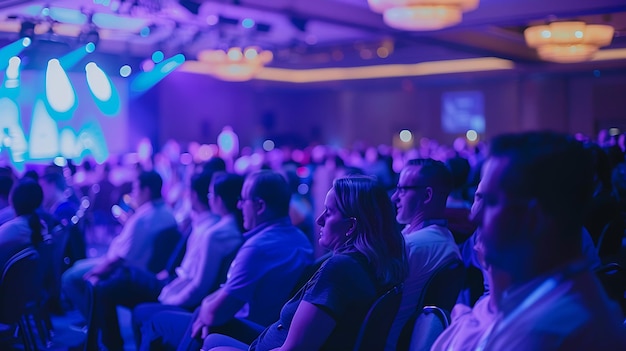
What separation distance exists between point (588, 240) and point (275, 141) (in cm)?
1699

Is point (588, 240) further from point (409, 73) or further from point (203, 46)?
point (409, 73)

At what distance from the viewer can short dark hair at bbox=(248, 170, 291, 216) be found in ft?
10.2

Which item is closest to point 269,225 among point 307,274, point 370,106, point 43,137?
point 307,274

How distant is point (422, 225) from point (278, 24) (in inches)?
324

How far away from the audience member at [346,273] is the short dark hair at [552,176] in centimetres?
108

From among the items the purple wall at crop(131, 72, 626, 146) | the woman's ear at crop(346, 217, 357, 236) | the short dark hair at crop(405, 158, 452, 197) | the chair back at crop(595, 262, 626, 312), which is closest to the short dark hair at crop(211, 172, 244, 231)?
the short dark hair at crop(405, 158, 452, 197)

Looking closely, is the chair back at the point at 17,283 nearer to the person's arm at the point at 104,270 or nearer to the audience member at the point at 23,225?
the audience member at the point at 23,225

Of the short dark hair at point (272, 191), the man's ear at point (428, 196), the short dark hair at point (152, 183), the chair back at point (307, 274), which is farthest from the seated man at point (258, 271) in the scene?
the short dark hair at point (152, 183)

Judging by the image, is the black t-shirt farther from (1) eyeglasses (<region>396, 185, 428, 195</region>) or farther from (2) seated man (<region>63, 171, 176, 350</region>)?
(2) seated man (<region>63, 171, 176, 350</region>)

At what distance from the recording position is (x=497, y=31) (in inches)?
452

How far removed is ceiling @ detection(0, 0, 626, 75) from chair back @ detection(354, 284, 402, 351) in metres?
5.39

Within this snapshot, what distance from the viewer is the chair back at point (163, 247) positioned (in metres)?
4.44

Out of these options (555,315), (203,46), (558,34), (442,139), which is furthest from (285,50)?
(555,315)

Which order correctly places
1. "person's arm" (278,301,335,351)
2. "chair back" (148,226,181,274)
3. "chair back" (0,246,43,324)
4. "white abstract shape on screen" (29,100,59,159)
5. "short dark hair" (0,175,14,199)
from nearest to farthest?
"person's arm" (278,301,335,351)
"chair back" (0,246,43,324)
"chair back" (148,226,181,274)
"short dark hair" (0,175,14,199)
"white abstract shape on screen" (29,100,59,159)
